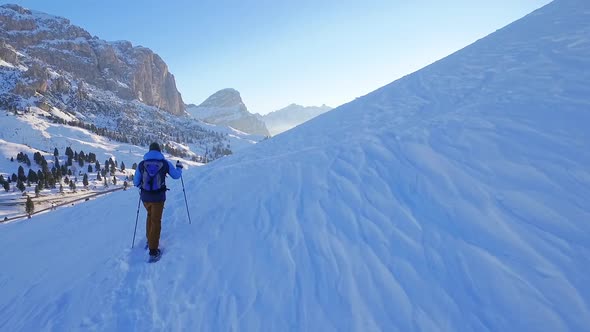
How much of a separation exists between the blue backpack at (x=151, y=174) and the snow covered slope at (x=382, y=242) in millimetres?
1315

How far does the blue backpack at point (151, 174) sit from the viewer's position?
623 cm

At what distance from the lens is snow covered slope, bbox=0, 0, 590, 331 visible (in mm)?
3801

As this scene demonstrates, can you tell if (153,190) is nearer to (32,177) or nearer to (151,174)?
(151,174)

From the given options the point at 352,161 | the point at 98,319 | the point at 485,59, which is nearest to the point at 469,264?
the point at 352,161

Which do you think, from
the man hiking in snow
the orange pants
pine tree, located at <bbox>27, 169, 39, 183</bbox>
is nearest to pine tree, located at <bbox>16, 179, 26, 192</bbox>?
pine tree, located at <bbox>27, 169, 39, 183</bbox>

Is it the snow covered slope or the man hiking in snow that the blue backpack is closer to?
the man hiking in snow

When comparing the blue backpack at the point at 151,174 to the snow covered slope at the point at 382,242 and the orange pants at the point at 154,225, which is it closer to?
the orange pants at the point at 154,225

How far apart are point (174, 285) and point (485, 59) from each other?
13.6m

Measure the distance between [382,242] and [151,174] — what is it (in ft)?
14.5

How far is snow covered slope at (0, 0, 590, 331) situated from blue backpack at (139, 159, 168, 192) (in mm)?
1315

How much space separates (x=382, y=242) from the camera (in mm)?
4914

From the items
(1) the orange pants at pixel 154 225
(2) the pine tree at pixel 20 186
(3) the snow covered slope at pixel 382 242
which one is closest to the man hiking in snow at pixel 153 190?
(1) the orange pants at pixel 154 225

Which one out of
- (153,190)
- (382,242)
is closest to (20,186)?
(153,190)

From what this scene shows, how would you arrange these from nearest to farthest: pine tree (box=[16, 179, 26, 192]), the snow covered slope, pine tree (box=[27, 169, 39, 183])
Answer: the snow covered slope, pine tree (box=[16, 179, 26, 192]), pine tree (box=[27, 169, 39, 183])
